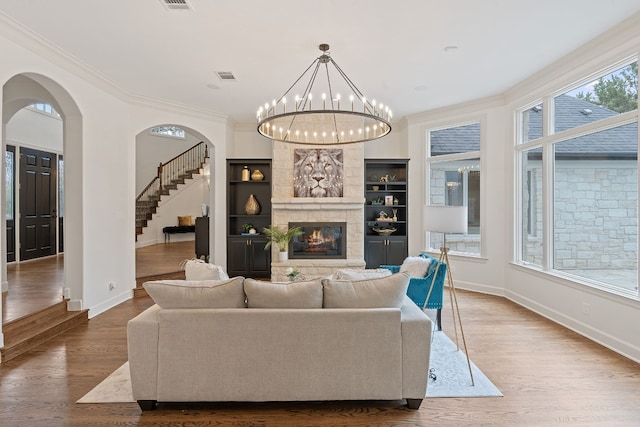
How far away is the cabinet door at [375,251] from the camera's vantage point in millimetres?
7270

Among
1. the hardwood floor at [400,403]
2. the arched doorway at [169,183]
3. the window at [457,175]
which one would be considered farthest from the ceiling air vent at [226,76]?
the arched doorway at [169,183]

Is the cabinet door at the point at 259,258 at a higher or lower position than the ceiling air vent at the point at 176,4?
lower

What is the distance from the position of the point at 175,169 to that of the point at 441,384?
11.3 m

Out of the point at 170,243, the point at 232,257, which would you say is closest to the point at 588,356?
the point at 232,257

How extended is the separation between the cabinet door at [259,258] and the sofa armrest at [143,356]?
484 centimetres

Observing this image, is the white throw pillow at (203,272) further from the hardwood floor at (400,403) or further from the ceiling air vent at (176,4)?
the ceiling air vent at (176,4)

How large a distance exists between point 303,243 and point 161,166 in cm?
681

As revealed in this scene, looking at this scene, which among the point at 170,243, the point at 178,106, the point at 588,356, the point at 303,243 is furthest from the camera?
the point at 170,243

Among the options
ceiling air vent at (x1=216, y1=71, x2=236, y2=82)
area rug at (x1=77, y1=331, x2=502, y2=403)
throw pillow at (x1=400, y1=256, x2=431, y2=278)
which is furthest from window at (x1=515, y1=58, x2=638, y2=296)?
ceiling air vent at (x1=216, y1=71, x2=236, y2=82)

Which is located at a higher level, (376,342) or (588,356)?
(376,342)

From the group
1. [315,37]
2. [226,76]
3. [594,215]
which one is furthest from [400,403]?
[226,76]

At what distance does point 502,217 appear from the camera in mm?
5949

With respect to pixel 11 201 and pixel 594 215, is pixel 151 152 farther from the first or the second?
pixel 594 215

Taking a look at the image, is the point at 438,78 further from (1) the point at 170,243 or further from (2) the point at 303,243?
(1) the point at 170,243
